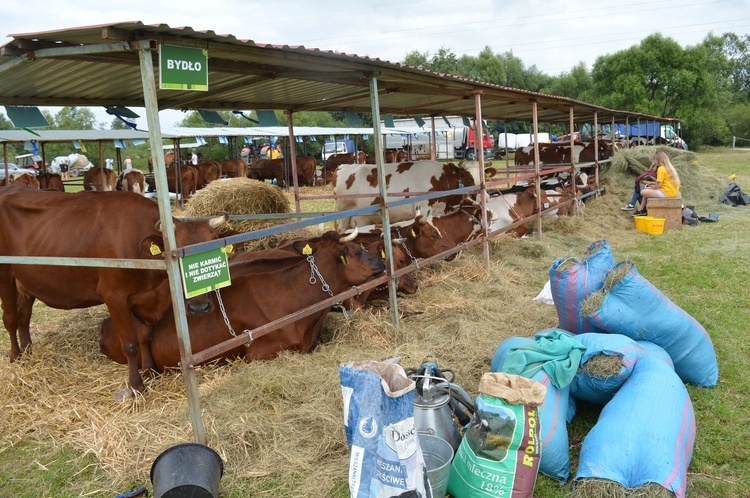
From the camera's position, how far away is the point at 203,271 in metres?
3.78

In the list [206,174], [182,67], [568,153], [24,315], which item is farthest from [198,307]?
[206,174]

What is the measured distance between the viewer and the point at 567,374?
12.0 feet

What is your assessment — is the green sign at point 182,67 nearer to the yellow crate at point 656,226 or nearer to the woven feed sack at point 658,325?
the woven feed sack at point 658,325

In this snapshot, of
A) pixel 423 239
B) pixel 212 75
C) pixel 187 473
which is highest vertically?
pixel 212 75

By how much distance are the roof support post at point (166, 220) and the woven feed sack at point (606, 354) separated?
8.45ft

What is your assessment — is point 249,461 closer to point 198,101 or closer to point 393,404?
point 393,404

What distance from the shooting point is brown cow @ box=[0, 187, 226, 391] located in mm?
4652

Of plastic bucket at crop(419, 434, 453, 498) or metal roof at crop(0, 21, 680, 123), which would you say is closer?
plastic bucket at crop(419, 434, 453, 498)

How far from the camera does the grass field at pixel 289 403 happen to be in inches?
139

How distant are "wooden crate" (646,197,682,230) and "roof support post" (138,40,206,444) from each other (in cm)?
1048

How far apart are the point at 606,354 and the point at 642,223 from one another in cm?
858

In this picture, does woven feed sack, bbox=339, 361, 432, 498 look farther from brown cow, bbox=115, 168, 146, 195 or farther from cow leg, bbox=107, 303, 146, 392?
brown cow, bbox=115, 168, 146, 195

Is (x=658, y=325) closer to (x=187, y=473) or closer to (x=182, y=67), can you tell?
(x=187, y=473)

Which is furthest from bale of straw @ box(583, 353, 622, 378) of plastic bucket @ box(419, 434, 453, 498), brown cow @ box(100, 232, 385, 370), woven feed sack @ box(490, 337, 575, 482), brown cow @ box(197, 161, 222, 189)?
brown cow @ box(197, 161, 222, 189)
